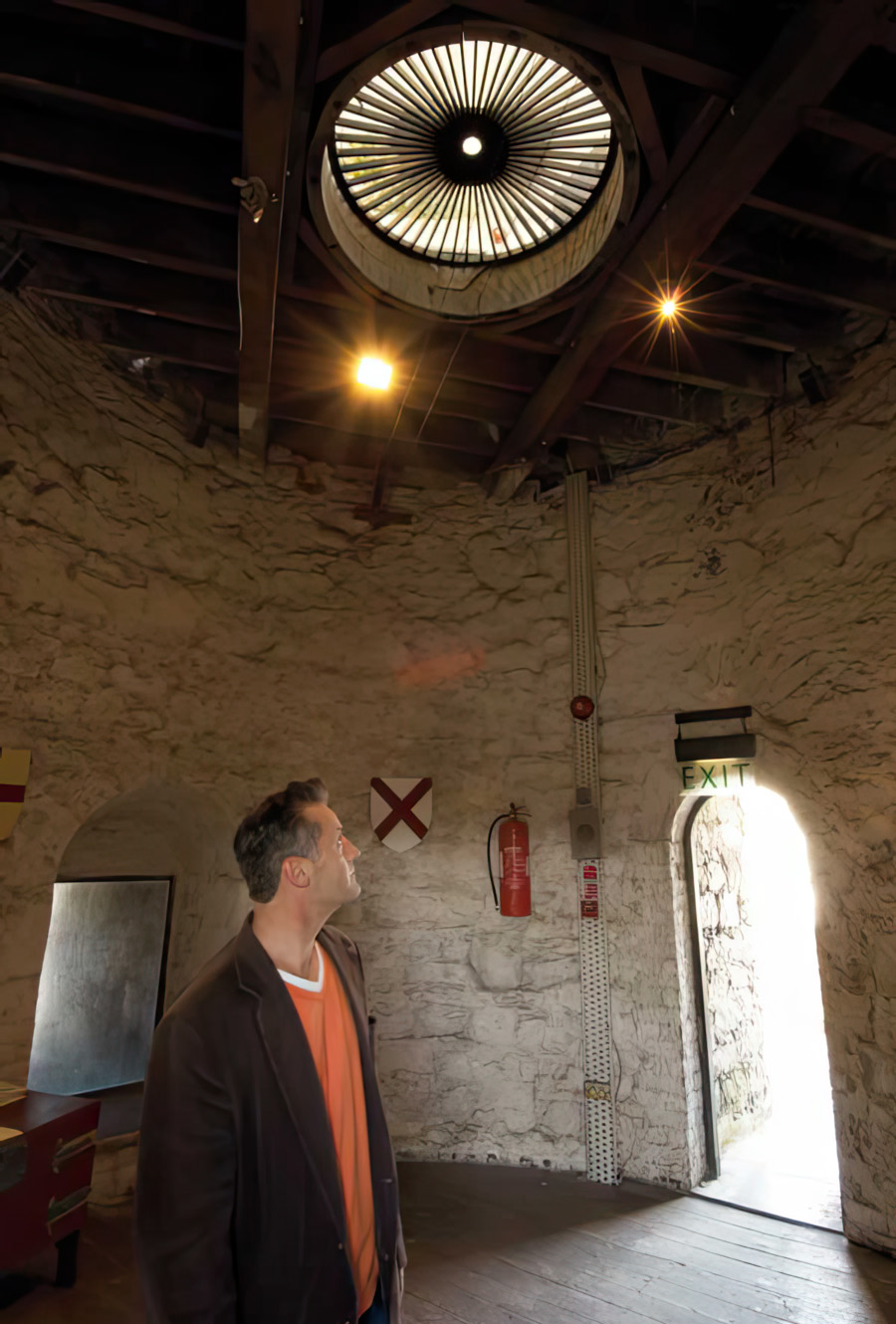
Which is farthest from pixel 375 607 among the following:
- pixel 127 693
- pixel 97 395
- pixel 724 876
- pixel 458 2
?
pixel 458 2

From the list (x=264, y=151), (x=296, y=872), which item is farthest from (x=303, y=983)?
(x=264, y=151)

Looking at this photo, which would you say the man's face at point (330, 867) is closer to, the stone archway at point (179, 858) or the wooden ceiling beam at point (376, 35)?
the wooden ceiling beam at point (376, 35)

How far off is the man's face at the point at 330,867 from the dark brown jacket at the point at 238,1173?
0.81 feet

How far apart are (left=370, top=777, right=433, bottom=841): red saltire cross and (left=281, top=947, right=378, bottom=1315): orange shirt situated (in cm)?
Answer: 296

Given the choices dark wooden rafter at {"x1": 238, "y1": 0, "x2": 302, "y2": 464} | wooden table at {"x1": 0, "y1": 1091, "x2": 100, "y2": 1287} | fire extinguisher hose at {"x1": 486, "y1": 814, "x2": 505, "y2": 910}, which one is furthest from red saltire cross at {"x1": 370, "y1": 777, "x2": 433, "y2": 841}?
dark wooden rafter at {"x1": 238, "y1": 0, "x2": 302, "y2": 464}

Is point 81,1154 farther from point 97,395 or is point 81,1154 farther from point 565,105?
point 565,105

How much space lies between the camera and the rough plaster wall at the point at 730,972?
180 inches

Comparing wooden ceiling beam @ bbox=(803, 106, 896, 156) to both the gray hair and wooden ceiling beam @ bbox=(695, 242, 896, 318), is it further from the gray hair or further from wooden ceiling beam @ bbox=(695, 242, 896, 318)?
the gray hair

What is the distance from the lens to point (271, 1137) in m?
1.53

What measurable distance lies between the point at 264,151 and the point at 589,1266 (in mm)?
4676

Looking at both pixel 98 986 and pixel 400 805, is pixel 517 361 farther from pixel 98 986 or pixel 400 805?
pixel 98 986

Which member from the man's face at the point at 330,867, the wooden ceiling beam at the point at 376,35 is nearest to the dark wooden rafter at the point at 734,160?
the wooden ceiling beam at the point at 376,35

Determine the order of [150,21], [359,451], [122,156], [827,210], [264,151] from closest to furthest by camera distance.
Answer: [150,21]
[264,151]
[122,156]
[827,210]
[359,451]

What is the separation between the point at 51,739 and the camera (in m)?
3.69
